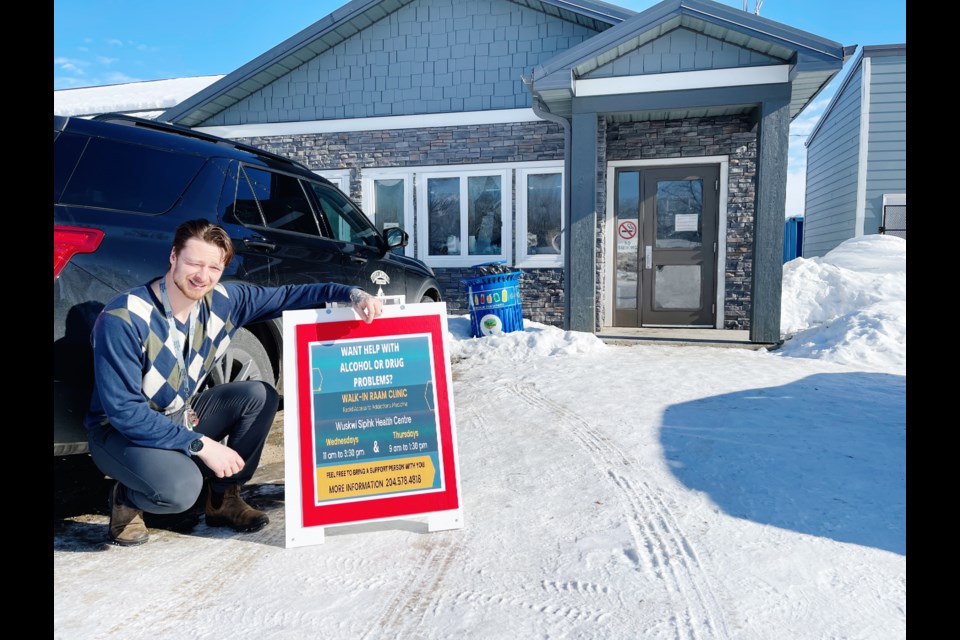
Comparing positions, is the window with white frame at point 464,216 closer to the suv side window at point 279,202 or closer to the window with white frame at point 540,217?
the window with white frame at point 540,217

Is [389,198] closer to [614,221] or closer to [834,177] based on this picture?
[614,221]

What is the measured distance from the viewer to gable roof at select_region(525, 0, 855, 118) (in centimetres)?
638

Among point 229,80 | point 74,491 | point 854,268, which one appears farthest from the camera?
point 854,268

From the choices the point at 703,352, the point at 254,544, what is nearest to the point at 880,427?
the point at 703,352

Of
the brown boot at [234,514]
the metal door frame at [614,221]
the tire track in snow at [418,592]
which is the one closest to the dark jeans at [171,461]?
the brown boot at [234,514]

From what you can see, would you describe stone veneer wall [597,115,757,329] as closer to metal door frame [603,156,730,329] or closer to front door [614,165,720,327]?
metal door frame [603,156,730,329]

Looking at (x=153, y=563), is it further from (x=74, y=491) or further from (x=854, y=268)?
(x=854, y=268)

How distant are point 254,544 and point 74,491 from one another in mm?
1350

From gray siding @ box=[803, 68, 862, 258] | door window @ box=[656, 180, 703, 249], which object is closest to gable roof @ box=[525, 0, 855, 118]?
door window @ box=[656, 180, 703, 249]

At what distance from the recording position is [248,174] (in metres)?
3.51

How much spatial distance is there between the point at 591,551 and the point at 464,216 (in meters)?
7.85

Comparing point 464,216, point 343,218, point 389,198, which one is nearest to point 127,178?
point 343,218

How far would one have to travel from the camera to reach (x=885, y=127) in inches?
513

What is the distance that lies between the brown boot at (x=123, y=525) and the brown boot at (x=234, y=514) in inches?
11.4
